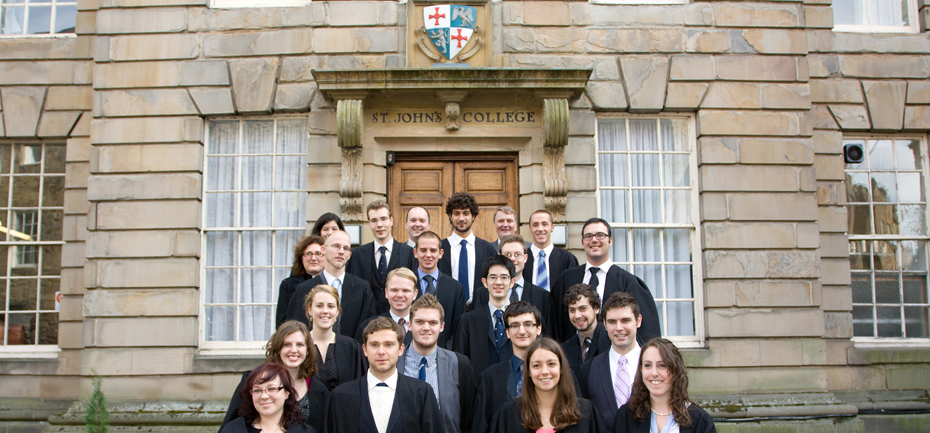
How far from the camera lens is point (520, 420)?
3.97 meters

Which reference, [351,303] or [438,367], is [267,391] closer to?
[438,367]

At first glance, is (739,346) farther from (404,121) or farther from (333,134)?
(333,134)

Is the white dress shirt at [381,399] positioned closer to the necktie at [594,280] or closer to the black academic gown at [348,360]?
the black academic gown at [348,360]

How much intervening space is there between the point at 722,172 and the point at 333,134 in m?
4.70

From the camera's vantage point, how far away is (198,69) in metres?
8.15

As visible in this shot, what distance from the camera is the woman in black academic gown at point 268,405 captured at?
12.8 feet

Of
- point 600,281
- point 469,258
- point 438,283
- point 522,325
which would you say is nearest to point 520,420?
point 522,325

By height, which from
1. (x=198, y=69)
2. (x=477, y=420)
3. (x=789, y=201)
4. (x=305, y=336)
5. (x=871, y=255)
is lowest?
(x=477, y=420)

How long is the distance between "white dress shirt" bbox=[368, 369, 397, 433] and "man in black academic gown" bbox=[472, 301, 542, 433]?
63 cm

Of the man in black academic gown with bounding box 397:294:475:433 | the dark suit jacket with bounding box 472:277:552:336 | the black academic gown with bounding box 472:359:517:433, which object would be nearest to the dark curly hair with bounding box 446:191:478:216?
the dark suit jacket with bounding box 472:277:552:336

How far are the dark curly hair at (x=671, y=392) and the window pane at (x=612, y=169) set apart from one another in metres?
4.52

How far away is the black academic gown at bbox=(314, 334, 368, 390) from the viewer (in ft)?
15.2

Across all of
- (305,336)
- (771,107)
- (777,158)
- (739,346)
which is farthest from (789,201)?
(305,336)

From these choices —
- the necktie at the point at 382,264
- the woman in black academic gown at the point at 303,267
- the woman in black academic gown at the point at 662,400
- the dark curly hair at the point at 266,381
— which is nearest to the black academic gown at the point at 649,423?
the woman in black academic gown at the point at 662,400
